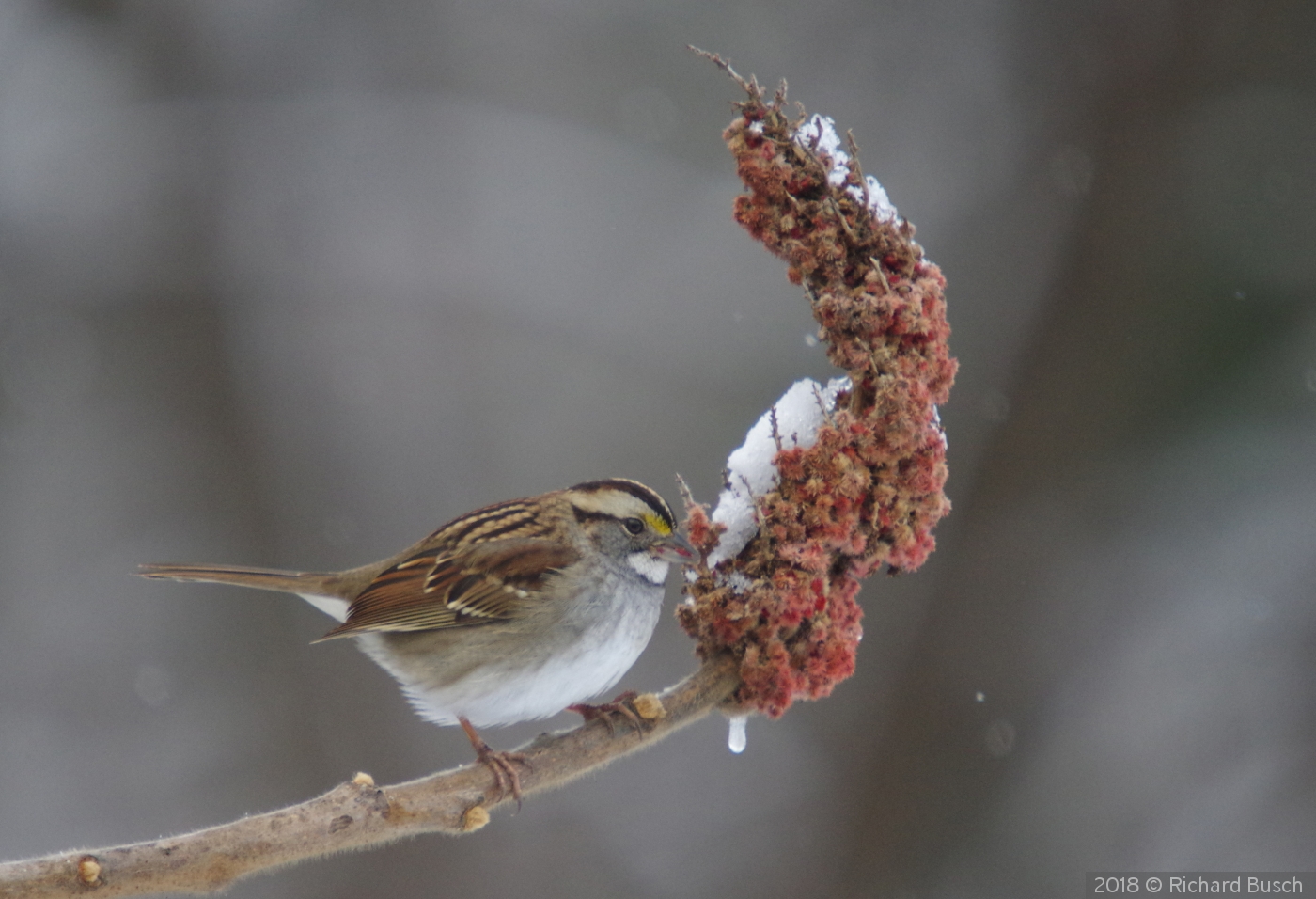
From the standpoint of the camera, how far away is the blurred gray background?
6.39 meters

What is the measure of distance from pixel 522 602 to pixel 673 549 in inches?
20.5

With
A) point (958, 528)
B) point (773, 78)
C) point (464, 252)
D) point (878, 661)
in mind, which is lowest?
point (878, 661)

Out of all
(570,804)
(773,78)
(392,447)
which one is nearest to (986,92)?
(773,78)

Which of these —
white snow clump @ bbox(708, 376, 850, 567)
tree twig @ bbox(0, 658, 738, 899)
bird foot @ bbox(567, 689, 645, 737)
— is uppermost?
white snow clump @ bbox(708, 376, 850, 567)

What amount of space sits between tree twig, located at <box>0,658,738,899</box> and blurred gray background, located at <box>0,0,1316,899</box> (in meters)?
2.72

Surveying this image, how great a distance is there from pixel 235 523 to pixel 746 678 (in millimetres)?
5484

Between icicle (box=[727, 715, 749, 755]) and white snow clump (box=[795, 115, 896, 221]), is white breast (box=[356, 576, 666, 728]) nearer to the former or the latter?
icicle (box=[727, 715, 749, 755])

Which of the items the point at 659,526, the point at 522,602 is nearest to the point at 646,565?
the point at 659,526

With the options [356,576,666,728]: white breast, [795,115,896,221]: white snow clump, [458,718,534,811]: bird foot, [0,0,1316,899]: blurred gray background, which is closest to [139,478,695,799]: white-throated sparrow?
[356,576,666,728]: white breast

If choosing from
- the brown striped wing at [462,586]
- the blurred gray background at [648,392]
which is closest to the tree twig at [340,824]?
the brown striped wing at [462,586]

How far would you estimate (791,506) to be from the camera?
284cm

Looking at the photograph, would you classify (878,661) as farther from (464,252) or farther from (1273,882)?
(464,252)

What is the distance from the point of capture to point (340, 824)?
2.62m

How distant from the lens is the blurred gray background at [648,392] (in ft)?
21.0
